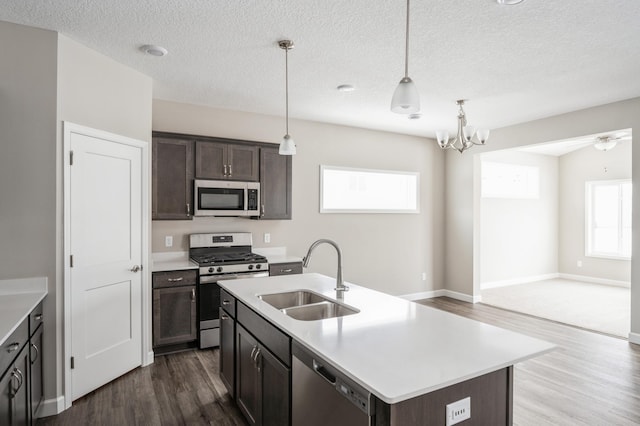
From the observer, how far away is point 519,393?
297 centimetres

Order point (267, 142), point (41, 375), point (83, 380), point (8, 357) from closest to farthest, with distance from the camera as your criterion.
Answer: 1. point (8, 357)
2. point (41, 375)
3. point (83, 380)
4. point (267, 142)

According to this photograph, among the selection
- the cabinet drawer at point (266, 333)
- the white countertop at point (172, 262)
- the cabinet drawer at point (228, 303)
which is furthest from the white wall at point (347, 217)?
the cabinet drawer at point (266, 333)

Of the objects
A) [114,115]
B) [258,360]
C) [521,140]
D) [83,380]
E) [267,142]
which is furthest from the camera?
[521,140]

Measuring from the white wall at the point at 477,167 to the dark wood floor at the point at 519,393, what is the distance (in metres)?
1.09

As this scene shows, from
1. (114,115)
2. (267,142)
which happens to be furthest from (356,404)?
(267,142)

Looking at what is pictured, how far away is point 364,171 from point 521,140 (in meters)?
2.19

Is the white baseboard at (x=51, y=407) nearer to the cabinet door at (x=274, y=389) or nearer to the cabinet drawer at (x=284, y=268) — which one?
the cabinet door at (x=274, y=389)

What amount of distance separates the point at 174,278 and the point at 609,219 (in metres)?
8.23

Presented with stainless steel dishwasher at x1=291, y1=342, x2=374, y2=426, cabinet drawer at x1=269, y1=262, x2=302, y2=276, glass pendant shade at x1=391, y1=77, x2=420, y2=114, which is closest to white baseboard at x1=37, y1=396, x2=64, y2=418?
stainless steel dishwasher at x1=291, y1=342, x2=374, y2=426

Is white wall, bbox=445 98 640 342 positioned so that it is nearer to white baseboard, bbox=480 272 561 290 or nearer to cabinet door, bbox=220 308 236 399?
white baseboard, bbox=480 272 561 290

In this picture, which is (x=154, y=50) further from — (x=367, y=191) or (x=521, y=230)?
(x=521, y=230)

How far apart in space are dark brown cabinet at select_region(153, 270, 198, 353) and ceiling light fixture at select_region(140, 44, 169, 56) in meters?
1.95

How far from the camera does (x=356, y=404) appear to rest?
1315mm

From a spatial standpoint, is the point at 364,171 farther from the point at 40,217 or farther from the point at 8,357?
the point at 8,357
